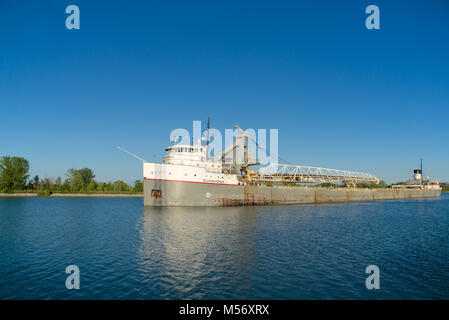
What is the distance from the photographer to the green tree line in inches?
Answer: 3383

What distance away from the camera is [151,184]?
39.3 m

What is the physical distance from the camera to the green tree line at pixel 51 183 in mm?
85938

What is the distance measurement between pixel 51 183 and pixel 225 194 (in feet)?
332

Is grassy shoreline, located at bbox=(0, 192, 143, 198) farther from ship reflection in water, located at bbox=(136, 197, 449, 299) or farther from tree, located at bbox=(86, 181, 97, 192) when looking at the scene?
ship reflection in water, located at bbox=(136, 197, 449, 299)

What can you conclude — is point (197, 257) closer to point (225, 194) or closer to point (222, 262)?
point (222, 262)

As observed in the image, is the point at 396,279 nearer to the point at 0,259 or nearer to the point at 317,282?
the point at 317,282

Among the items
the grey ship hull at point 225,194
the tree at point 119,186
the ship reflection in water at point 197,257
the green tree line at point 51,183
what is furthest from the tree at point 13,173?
the ship reflection in water at point 197,257

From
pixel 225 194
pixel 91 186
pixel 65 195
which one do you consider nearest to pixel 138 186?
pixel 91 186

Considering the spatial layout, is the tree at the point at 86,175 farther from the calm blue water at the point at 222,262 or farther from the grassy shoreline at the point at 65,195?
the calm blue water at the point at 222,262

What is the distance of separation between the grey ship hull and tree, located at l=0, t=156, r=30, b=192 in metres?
76.4

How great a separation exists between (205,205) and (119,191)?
84.0 metres

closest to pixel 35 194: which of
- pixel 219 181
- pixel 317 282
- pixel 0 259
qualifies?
pixel 219 181

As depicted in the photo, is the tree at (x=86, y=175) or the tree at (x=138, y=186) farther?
the tree at (x=138, y=186)

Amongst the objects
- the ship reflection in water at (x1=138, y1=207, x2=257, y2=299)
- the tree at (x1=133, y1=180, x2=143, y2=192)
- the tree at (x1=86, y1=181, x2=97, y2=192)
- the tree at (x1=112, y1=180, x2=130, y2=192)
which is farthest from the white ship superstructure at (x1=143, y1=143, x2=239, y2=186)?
the tree at (x1=112, y1=180, x2=130, y2=192)
